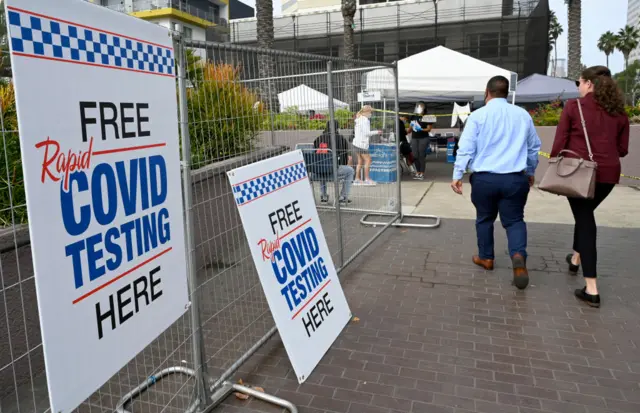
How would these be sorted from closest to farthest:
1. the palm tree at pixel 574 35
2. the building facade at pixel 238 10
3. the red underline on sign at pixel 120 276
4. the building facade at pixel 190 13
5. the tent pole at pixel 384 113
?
the red underline on sign at pixel 120 276
the tent pole at pixel 384 113
the palm tree at pixel 574 35
the building facade at pixel 190 13
the building facade at pixel 238 10

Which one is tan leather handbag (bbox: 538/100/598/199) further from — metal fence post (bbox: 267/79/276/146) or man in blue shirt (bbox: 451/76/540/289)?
metal fence post (bbox: 267/79/276/146)

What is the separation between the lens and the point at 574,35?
18.9 meters

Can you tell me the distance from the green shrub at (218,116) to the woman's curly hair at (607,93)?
2876mm

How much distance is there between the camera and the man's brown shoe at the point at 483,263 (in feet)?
16.6

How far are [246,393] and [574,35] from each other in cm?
2055

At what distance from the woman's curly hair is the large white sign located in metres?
3.48

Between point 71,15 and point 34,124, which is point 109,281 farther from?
point 71,15

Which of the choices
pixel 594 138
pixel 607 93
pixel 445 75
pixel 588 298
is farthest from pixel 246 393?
pixel 445 75

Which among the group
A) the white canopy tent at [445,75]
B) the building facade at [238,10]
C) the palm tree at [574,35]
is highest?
the building facade at [238,10]

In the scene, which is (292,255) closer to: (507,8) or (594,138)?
(594,138)

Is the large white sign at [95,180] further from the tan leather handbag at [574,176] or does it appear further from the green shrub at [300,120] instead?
the tan leather handbag at [574,176]

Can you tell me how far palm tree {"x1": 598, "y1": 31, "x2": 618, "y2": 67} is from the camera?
5762 centimetres

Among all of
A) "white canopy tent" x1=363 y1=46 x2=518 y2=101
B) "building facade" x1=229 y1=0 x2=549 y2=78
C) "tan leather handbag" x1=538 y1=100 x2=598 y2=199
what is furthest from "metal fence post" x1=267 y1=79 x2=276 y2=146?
"building facade" x1=229 y1=0 x2=549 y2=78

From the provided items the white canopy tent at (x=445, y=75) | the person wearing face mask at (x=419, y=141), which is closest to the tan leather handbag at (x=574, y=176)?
the white canopy tent at (x=445, y=75)
